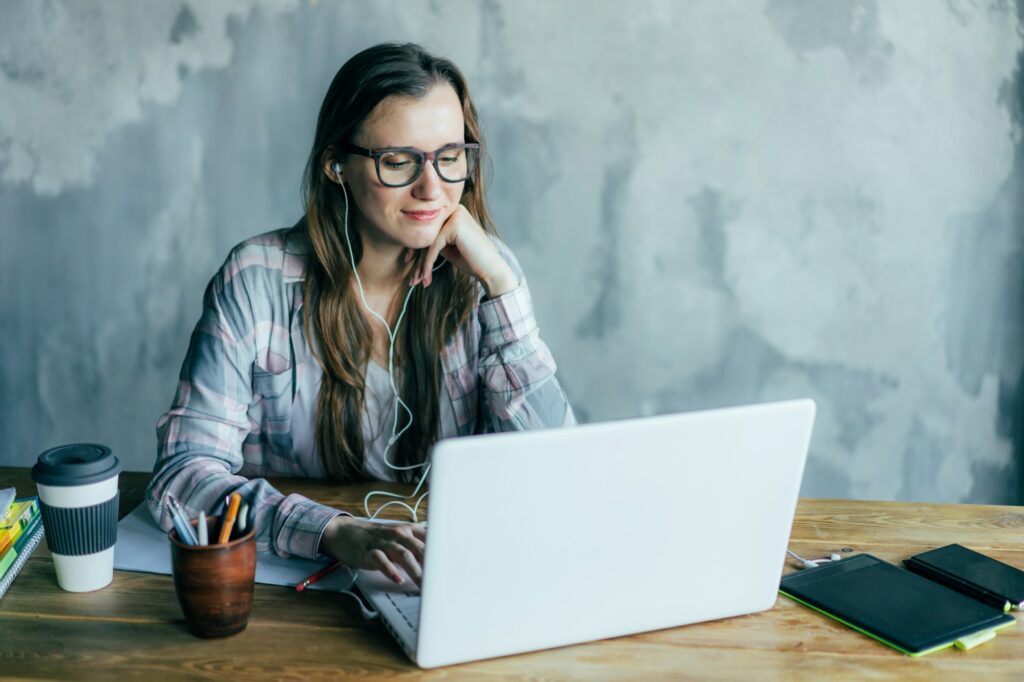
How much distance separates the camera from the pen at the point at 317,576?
3.72 ft

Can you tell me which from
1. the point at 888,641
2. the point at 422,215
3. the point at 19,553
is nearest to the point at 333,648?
the point at 19,553

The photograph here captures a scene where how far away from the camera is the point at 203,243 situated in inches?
104

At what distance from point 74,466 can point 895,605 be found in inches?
37.8

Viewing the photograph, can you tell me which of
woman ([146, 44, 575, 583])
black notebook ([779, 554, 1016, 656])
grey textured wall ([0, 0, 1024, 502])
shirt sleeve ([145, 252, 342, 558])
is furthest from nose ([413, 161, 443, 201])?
grey textured wall ([0, 0, 1024, 502])

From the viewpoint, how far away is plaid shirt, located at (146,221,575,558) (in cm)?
142

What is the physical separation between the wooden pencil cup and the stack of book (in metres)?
0.27

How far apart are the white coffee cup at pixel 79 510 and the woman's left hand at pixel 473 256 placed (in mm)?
738

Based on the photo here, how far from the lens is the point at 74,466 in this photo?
1.09m

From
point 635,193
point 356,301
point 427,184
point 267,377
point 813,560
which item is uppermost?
point 427,184

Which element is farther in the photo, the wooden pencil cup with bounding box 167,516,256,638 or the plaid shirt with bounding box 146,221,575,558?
the plaid shirt with bounding box 146,221,575,558

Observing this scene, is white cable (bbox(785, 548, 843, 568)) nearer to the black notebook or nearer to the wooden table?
the black notebook

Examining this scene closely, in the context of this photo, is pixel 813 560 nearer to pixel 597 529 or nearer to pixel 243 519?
pixel 597 529

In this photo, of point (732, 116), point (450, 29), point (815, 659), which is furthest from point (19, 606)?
point (732, 116)

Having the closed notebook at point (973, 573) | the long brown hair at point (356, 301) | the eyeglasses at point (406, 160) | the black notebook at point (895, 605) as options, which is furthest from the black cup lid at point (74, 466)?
the closed notebook at point (973, 573)
